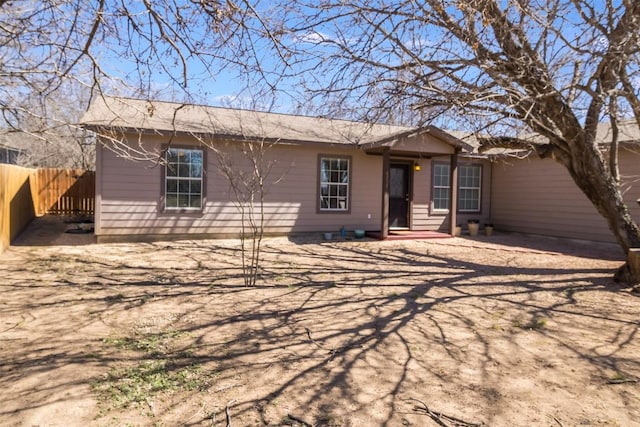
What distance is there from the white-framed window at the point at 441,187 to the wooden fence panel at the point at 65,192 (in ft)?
38.8

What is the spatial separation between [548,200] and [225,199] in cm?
916

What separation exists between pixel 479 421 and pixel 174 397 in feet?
6.63

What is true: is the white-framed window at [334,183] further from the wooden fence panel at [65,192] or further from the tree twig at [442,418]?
the tree twig at [442,418]

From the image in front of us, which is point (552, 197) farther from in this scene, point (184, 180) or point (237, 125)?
point (184, 180)

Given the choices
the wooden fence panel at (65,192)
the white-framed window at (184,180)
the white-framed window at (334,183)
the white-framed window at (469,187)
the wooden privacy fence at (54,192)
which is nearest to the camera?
the white-framed window at (184,180)

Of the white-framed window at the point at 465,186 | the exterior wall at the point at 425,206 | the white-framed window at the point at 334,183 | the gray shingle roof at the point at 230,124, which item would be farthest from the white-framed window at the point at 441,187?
the white-framed window at the point at 334,183

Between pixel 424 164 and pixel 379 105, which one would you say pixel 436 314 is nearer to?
pixel 379 105

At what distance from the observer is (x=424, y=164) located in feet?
44.9

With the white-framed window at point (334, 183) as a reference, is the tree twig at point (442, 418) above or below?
below

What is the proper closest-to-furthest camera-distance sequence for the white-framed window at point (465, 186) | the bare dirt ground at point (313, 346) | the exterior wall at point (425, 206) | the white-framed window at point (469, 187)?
the bare dirt ground at point (313, 346) < the exterior wall at point (425, 206) < the white-framed window at point (465, 186) < the white-framed window at point (469, 187)

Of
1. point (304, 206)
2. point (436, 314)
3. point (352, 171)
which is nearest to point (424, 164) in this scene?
point (352, 171)

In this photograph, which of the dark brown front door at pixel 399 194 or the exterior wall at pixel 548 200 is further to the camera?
the dark brown front door at pixel 399 194

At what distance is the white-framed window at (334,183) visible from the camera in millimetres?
12297

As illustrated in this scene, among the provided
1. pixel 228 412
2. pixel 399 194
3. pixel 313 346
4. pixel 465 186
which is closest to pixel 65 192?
pixel 399 194
